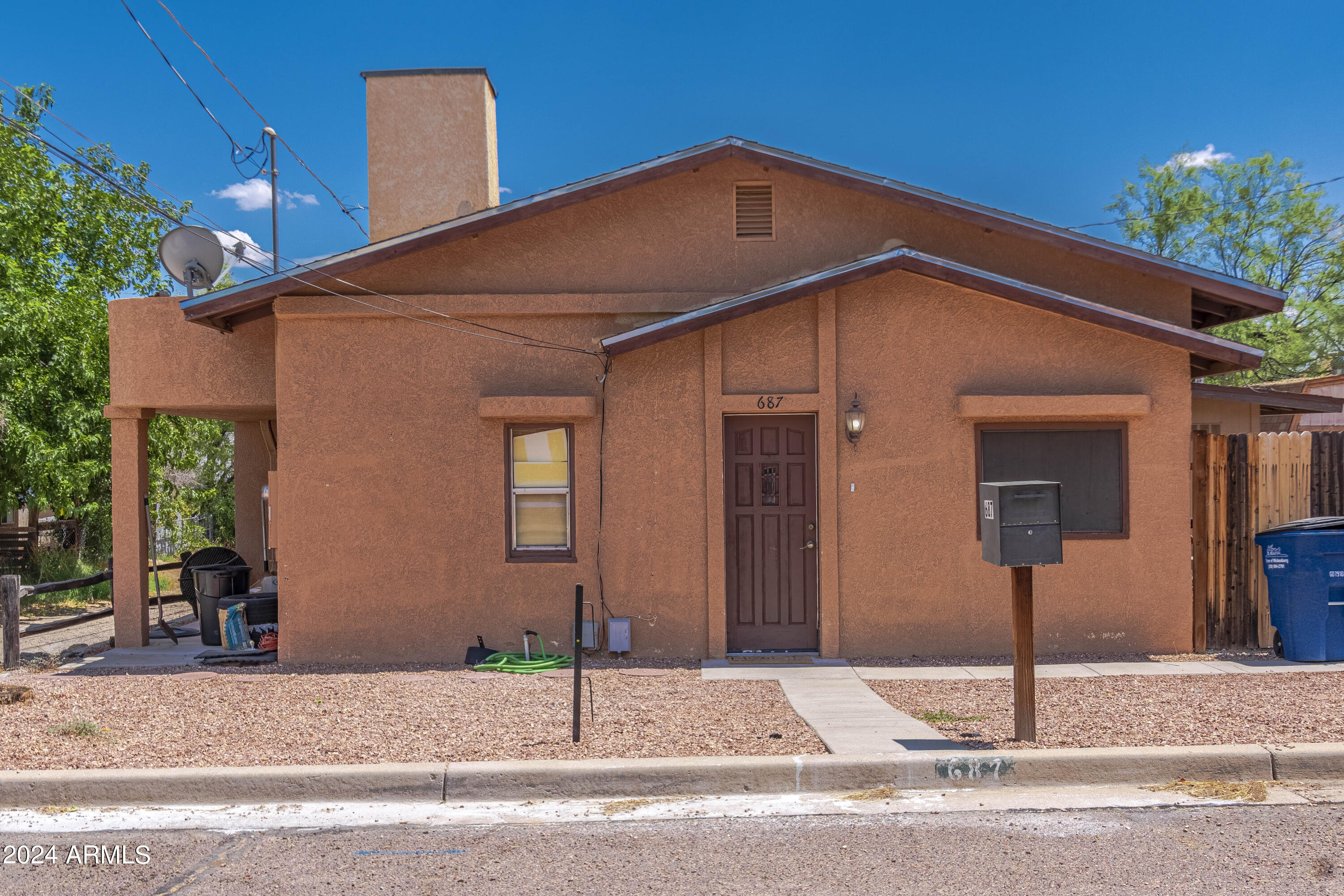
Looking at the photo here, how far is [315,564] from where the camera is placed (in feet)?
28.7

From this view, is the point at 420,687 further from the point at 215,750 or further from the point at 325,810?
the point at 325,810

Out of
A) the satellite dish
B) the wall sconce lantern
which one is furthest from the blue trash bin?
the satellite dish

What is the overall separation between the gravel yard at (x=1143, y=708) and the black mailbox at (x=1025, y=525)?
1117 millimetres

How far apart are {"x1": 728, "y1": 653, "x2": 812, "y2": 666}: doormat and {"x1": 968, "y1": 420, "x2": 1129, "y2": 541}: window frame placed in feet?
6.33

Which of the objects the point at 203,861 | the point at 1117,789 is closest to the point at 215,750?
the point at 203,861

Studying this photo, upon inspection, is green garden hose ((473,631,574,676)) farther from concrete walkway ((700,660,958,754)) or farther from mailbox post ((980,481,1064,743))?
mailbox post ((980,481,1064,743))

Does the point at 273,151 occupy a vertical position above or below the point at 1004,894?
above

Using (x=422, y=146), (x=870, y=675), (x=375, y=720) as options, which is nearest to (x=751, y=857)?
(x=375, y=720)

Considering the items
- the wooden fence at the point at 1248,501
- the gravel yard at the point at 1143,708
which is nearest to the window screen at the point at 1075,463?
the wooden fence at the point at 1248,501

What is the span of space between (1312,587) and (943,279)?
13.4ft

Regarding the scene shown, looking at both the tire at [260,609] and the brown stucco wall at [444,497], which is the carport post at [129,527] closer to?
the tire at [260,609]

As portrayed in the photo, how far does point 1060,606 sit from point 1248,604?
5.93 feet

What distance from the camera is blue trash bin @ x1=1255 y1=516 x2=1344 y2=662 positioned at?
26.3ft

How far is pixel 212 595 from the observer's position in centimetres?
1011
